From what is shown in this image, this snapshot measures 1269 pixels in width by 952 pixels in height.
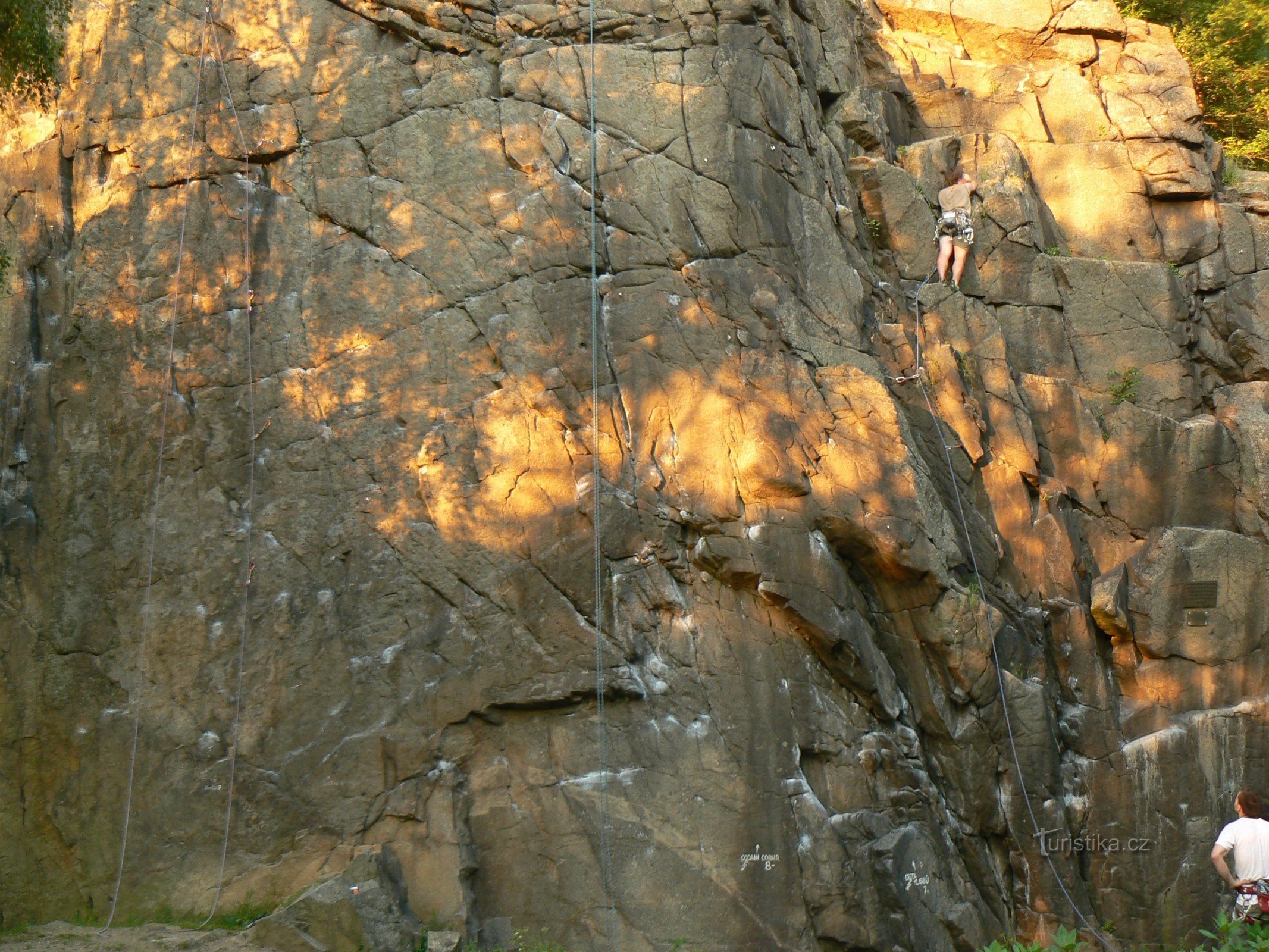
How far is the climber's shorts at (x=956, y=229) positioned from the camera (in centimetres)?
1606

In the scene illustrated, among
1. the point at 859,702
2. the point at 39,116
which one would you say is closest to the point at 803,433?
the point at 859,702

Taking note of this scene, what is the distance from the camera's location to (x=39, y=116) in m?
14.0

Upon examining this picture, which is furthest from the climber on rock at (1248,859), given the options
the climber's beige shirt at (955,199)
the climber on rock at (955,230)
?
the climber's beige shirt at (955,199)

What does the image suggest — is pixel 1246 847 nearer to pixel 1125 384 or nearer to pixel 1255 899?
pixel 1255 899

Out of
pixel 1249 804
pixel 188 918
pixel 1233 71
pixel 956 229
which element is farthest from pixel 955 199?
pixel 188 918

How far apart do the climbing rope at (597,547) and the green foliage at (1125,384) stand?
7.26 meters

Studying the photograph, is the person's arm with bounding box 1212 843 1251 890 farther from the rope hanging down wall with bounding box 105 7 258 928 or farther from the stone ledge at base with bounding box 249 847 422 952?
the rope hanging down wall with bounding box 105 7 258 928

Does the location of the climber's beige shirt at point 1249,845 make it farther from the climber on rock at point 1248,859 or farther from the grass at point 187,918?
the grass at point 187,918

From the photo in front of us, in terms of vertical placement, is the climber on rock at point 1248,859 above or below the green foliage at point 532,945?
above

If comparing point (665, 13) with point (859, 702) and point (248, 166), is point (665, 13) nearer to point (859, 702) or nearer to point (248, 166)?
point (248, 166)

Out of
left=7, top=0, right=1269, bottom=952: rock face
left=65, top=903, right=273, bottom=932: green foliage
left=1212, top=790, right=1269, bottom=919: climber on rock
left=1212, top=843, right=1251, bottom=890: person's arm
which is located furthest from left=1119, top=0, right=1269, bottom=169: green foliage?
left=65, top=903, right=273, bottom=932: green foliage

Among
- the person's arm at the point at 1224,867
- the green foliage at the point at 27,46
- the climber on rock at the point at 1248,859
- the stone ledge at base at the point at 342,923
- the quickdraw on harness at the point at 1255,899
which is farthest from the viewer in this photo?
the green foliage at the point at 27,46

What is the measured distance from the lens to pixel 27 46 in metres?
11.9

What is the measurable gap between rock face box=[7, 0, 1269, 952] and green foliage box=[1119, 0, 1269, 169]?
7665mm
